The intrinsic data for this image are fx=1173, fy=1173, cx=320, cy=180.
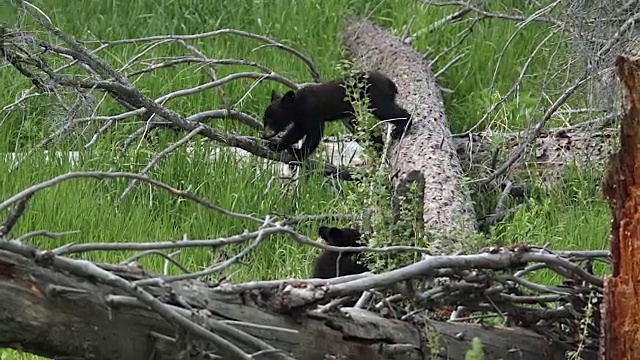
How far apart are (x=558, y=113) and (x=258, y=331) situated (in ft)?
16.6

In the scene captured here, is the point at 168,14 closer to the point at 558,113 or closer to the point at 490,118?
the point at 490,118

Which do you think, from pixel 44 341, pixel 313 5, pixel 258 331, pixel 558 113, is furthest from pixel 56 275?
pixel 313 5

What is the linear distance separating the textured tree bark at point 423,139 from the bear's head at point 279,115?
721 millimetres

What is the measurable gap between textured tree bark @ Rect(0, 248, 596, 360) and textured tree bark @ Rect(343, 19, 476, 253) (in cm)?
112

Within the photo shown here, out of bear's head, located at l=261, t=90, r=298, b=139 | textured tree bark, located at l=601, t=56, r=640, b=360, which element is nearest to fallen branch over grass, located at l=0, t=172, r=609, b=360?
textured tree bark, located at l=601, t=56, r=640, b=360

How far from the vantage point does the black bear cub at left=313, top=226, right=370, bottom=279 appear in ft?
16.2

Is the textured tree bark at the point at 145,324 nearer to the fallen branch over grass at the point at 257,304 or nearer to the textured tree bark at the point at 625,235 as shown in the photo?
the fallen branch over grass at the point at 257,304

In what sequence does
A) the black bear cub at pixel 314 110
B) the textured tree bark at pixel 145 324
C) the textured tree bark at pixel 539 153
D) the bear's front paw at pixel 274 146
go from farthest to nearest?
the bear's front paw at pixel 274 146, the black bear cub at pixel 314 110, the textured tree bark at pixel 539 153, the textured tree bark at pixel 145 324

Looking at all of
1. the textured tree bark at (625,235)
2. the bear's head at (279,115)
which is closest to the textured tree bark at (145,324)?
the textured tree bark at (625,235)

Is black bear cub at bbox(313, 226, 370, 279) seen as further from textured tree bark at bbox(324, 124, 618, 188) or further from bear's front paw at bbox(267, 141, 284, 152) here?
bear's front paw at bbox(267, 141, 284, 152)

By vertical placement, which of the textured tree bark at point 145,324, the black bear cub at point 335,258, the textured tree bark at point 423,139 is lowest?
the textured tree bark at point 145,324

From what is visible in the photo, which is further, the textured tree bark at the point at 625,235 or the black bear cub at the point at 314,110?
the black bear cub at the point at 314,110

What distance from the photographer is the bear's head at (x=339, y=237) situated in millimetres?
5164

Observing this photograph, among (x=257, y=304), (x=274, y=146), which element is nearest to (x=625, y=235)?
(x=257, y=304)
